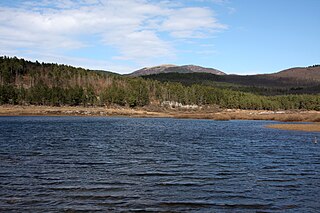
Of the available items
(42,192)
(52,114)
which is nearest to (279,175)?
(42,192)

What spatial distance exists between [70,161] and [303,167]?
2151cm

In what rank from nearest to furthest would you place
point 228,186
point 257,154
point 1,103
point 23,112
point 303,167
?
point 228,186, point 303,167, point 257,154, point 23,112, point 1,103

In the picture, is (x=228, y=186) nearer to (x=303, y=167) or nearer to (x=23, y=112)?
(x=303, y=167)

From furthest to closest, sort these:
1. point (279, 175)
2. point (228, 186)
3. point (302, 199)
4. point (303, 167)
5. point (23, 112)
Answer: point (23, 112), point (303, 167), point (279, 175), point (228, 186), point (302, 199)

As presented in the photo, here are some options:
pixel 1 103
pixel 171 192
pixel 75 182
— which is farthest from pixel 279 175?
pixel 1 103

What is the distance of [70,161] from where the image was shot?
34000mm

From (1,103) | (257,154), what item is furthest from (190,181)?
(1,103)

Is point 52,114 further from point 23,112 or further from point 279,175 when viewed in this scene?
point 279,175

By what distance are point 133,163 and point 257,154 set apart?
16.0 m

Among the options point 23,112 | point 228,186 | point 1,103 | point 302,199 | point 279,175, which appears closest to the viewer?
point 302,199

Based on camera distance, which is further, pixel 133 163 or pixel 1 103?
pixel 1 103

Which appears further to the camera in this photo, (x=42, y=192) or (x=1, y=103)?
(x=1, y=103)

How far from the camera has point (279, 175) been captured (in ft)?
94.0

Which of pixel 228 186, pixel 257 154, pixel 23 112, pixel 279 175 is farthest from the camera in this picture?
pixel 23 112
